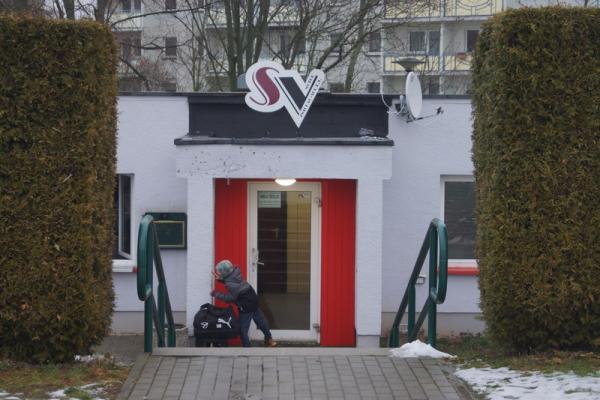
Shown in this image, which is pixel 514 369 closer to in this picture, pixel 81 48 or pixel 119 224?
pixel 81 48

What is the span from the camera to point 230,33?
2408 centimetres

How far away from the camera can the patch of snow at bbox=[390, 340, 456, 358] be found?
290 inches

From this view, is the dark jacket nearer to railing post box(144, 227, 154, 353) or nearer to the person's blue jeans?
the person's blue jeans

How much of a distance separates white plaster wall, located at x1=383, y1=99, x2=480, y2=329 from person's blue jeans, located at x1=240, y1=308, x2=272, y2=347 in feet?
6.33

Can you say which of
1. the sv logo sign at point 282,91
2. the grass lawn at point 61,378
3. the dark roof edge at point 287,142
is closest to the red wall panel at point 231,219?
the dark roof edge at point 287,142

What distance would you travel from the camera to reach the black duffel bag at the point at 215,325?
35.8 ft

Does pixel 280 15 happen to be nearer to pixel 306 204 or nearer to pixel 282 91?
pixel 306 204

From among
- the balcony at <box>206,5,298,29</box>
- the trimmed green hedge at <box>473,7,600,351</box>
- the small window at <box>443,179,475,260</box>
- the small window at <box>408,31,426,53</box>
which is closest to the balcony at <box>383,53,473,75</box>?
the small window at <box>408,31,426,53</box>

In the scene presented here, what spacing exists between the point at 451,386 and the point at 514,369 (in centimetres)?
58

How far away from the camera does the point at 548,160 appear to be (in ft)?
22.4

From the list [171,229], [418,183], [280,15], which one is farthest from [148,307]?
[280,15]

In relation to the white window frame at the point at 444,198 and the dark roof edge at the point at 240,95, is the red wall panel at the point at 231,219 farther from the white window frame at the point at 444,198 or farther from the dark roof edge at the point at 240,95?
the white window frame at the point at 444,198

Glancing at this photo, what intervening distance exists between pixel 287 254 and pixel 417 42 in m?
31.5

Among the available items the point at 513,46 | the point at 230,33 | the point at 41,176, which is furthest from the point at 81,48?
the point at 230,33
